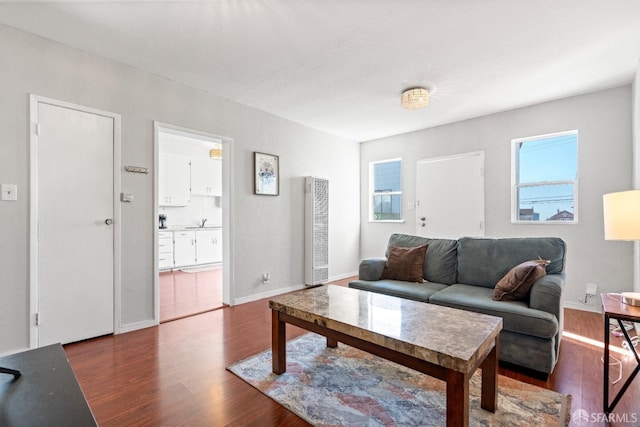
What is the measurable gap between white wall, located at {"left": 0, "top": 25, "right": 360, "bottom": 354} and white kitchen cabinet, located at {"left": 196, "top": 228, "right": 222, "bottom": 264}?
275 cm

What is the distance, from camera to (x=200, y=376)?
2084 millimetres

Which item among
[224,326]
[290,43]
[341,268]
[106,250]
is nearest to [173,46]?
Result: [290,43]

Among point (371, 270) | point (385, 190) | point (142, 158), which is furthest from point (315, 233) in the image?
point (142, 158)

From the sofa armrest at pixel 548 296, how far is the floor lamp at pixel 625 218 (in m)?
0.34

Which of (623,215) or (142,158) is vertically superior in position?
(142,158)

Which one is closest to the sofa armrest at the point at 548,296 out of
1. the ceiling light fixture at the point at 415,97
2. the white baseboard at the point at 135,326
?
the ceiling light fixture at the point at 415,97

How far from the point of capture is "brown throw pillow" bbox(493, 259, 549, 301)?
2334mm

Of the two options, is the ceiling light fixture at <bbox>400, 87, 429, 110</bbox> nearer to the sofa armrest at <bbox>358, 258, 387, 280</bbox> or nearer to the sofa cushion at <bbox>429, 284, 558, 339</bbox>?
the sofa armrest at <bbox>358, 258, 387, 280</bbox>

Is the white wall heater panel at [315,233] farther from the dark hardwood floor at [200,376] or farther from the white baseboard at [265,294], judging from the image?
the dark hardwood floor at [200,376]

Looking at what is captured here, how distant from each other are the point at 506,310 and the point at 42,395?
2491 millimetres

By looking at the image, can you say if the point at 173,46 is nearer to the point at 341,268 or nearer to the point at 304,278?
the point at 304,278

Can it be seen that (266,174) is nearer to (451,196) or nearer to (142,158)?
(142,158)

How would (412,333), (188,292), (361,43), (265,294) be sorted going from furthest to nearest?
(188,292) < (265,294) < (361,43) < (412,333)

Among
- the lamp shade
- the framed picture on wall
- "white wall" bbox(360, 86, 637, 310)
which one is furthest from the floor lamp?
the framed picture on wall
